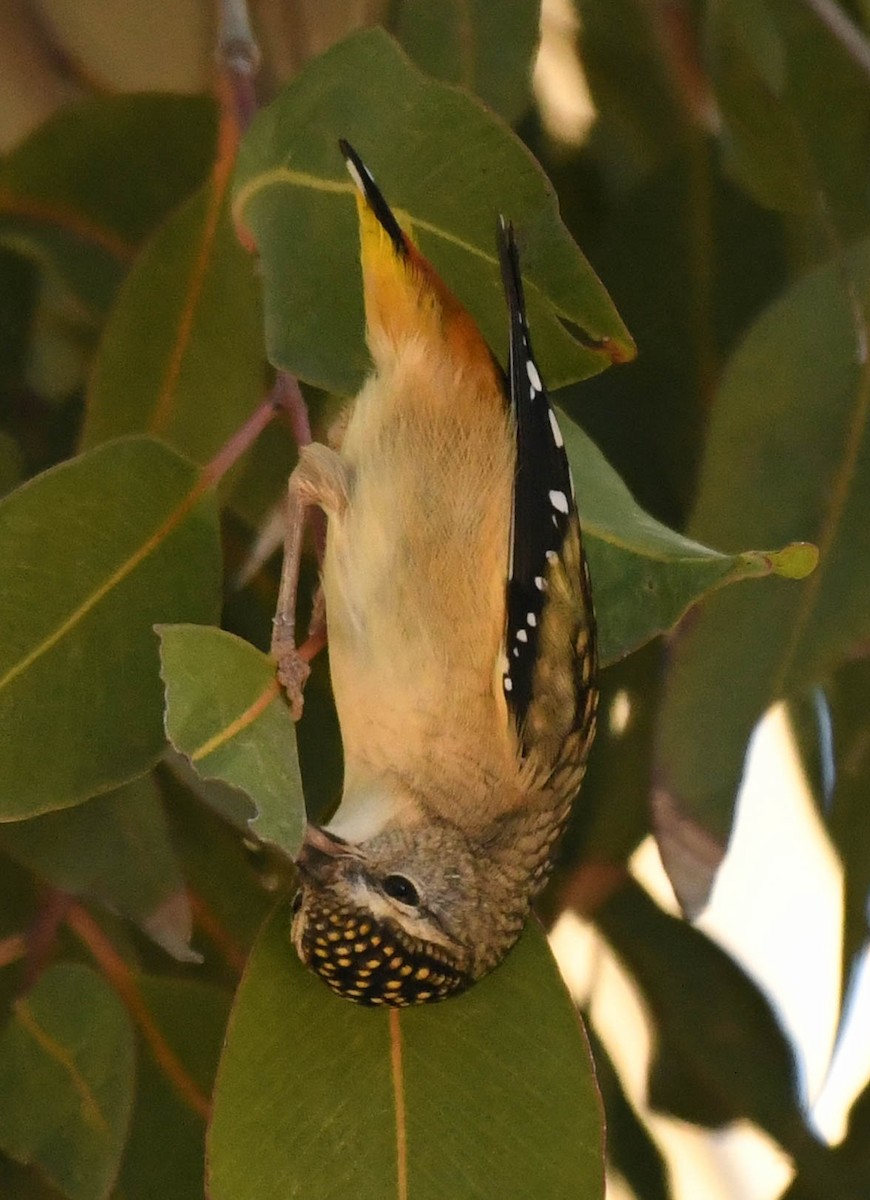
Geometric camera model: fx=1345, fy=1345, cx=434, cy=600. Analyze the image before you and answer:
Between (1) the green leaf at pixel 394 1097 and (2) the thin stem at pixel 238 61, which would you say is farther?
(2) the thin stem at pixel 238 61

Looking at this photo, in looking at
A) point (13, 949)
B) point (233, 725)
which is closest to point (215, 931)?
point (13, 949)

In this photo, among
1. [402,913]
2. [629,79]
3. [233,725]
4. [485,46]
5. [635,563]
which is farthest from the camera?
[629,79]

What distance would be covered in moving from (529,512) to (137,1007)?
0.54m

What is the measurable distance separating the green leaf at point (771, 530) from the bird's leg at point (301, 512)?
0.28 meters

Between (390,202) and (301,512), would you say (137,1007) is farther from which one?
(390,202)

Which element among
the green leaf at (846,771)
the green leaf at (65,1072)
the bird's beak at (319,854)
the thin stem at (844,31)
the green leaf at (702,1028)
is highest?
the thin stem at (844,31)

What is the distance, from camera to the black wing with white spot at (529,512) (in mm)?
902

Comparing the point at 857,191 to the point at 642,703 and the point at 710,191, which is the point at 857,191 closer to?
the point at 710,191

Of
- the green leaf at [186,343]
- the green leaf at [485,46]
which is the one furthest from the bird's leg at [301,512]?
the green leaf at [485,46]

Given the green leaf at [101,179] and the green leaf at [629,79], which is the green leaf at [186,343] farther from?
the green leaf at [629,79]

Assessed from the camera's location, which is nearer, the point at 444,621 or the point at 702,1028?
the point at 444,621

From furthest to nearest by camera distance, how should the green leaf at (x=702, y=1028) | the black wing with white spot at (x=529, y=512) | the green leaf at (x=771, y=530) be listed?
1. the green leaf at (x=702, y=1028)
2. the green leaf at (x=771, y=530)
3. the black wing with white spot at (x=529, y=512)

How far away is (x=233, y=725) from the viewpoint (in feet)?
2.23

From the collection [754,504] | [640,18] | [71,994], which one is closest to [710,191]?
[640,18]
